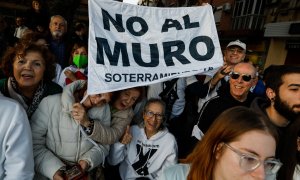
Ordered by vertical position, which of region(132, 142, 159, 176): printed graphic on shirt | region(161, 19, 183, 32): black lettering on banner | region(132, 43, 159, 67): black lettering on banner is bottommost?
region(132, 142, 159, 176): printed graphic on shirt

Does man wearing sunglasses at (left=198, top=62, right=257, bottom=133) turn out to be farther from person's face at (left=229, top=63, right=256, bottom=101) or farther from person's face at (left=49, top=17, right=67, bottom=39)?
person's face at (left=49, top=17, right=67, bottom=39)

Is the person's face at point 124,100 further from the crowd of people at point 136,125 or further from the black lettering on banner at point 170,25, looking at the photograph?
the black lettering on banner at point 170,25

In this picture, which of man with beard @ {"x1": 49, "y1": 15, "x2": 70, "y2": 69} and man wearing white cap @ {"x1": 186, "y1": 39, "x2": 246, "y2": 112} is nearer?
man wearing white cap @ {"x1": 186, "y1": 39, "x2": 246, "y2": 112}

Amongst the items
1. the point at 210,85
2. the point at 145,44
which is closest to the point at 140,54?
the point at 145,44

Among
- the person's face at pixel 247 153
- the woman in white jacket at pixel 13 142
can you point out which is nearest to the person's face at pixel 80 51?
the woman in white jacket at pixel 13 142

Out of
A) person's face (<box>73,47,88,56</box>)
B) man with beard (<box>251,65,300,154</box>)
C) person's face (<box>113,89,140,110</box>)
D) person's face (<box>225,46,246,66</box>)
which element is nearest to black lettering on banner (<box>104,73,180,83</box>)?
person's face (<box>113,89,140,110</box>)

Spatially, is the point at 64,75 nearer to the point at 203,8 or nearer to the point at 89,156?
the point at 89,156

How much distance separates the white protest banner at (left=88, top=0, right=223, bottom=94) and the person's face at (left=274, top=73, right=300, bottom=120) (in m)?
0.65

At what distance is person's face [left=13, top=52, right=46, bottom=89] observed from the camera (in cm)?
207

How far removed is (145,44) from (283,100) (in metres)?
1.28

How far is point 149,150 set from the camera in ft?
8.77

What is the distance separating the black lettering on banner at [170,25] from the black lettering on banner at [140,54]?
21cm

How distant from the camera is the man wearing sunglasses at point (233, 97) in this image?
2.60 m

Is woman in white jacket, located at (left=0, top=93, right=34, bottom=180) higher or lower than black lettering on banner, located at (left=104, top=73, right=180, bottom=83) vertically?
lower
